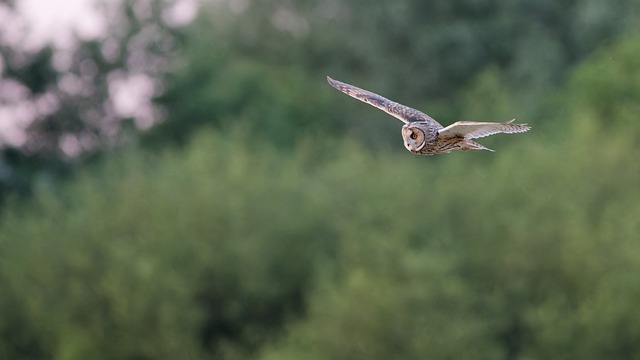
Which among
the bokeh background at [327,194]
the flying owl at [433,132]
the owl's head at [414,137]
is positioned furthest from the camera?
the bokeh background at [327,194]

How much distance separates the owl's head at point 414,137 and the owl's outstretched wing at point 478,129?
0.40ft

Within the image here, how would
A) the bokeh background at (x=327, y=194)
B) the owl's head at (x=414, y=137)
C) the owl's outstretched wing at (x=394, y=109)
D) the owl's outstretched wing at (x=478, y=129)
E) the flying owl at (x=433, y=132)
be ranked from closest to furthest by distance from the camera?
the owl's outstretched wing at (x=478, y=129)
the flying owl at (x=433, y=132)
the owl's head at (x=414, y=137)
the owl's outstretched wing at (x=394, y=109)
the bokeh background at (x=327, y=194)

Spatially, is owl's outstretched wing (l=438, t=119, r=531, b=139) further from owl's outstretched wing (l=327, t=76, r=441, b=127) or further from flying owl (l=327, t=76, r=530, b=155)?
owl's outstretched wing (l=327, t=76, r=441, b=127)

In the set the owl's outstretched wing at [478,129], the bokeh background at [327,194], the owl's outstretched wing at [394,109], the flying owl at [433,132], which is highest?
the bokeh background at [327,194]

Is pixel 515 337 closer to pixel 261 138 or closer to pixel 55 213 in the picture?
pixel 55 213

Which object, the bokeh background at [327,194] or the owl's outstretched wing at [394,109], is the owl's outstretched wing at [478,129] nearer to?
the owl's outstretched wing at [394,109]

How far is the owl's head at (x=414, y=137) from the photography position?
877cm

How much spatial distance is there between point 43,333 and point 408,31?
21369 mm

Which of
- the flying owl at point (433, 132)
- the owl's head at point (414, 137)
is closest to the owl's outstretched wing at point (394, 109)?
the flying owl at point (433, 132)

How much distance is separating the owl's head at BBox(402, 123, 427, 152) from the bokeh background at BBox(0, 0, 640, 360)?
23387mm

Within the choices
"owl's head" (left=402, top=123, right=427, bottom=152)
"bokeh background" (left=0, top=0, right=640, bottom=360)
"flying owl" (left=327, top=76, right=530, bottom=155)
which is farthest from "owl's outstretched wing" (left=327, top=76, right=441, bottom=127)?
"bokeh background" (left=0, top=0, right=640, bottom=360)

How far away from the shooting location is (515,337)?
33438mm

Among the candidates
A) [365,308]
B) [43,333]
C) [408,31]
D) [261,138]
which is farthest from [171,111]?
[365,308]

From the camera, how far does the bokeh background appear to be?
3366cm
